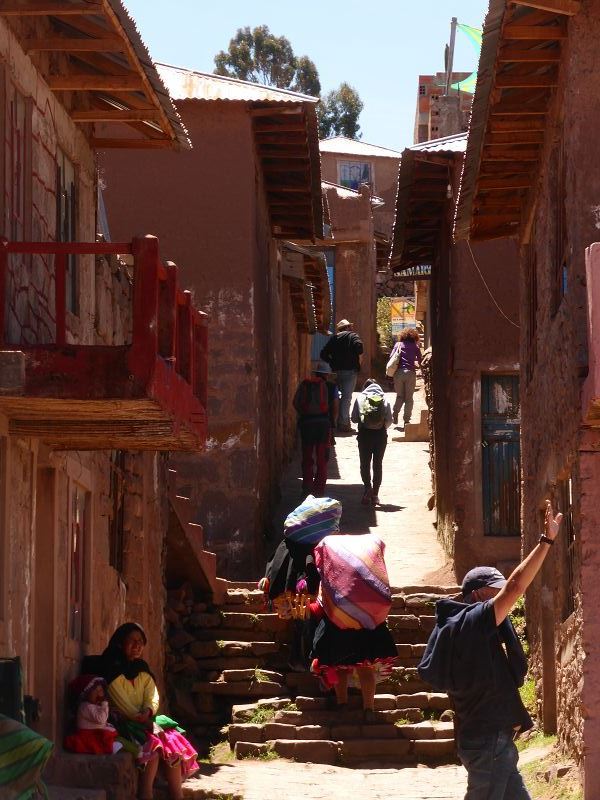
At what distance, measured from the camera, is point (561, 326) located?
11969 millimetres

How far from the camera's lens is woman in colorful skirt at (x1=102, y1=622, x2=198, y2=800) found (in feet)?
36.3

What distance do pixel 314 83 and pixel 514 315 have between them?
41403 mm

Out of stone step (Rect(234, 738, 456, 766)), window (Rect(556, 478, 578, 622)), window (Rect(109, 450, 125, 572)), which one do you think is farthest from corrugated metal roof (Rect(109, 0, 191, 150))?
stone step (Rect(234, 738, 456, 766))

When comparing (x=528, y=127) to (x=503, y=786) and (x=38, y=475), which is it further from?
(x=503, y=786)

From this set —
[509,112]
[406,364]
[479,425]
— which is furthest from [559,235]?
[406,364]

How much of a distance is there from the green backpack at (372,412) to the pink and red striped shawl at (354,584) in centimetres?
732

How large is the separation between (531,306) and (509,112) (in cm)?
302

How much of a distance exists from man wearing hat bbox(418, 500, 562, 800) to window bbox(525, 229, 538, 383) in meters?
7.15

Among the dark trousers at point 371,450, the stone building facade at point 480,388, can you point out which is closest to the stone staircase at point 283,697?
the stone building facade at point 480,388

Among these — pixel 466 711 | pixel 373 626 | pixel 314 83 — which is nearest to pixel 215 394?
pixel 373 626

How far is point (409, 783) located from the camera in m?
12.1

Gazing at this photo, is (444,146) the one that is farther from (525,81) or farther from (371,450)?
(525,81)

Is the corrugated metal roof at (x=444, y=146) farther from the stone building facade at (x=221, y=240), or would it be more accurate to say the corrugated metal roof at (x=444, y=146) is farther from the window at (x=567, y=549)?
the window at (x=567, y=549)

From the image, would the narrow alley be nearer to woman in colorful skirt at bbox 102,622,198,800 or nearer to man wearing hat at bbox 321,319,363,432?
woman in colorful skirt at bbox 102,622,198,800
